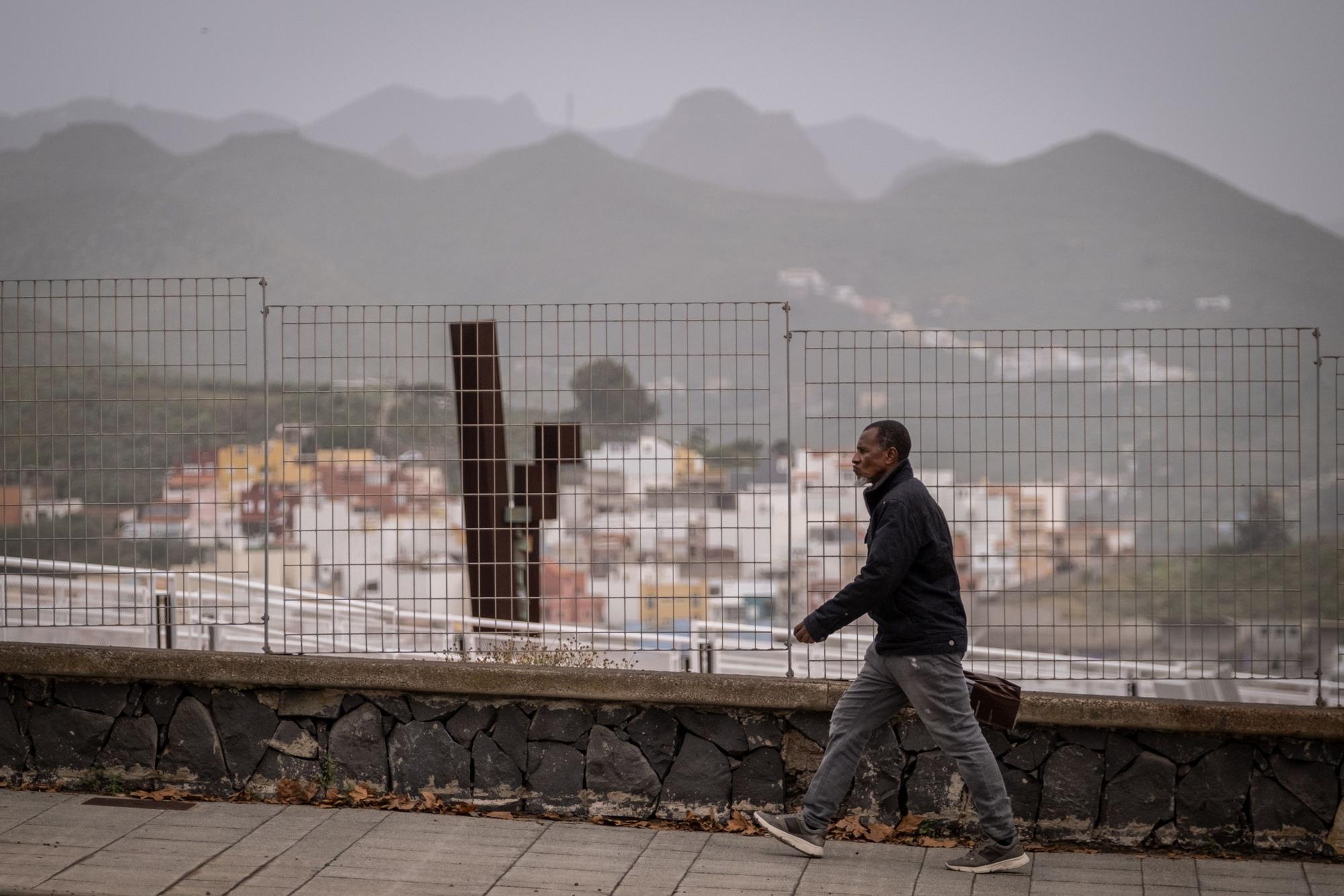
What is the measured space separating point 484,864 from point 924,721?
1.84 m

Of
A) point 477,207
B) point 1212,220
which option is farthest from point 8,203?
point 1212,220

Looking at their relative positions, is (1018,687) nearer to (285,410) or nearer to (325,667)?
(325,667)

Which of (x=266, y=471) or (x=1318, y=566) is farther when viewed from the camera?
(x=266, y=471)

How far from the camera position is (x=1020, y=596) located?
558 cm

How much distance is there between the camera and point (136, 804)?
18.9 feet

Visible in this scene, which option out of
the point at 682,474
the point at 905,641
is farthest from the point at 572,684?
the point at 905,641

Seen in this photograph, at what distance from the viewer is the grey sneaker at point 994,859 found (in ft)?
16.2

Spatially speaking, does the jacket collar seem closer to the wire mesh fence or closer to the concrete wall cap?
the wire mesh fence

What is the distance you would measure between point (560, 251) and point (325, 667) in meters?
124

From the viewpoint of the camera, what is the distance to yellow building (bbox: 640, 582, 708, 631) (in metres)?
5.75

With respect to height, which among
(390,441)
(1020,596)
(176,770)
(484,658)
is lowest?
(176,770)

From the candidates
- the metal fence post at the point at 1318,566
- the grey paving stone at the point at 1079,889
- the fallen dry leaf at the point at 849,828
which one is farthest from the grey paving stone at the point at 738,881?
the metal fence post at the point at 1318,566

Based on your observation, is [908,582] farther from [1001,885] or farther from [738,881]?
[738,881]

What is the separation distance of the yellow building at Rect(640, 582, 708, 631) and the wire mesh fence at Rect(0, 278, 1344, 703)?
0.12 ft
